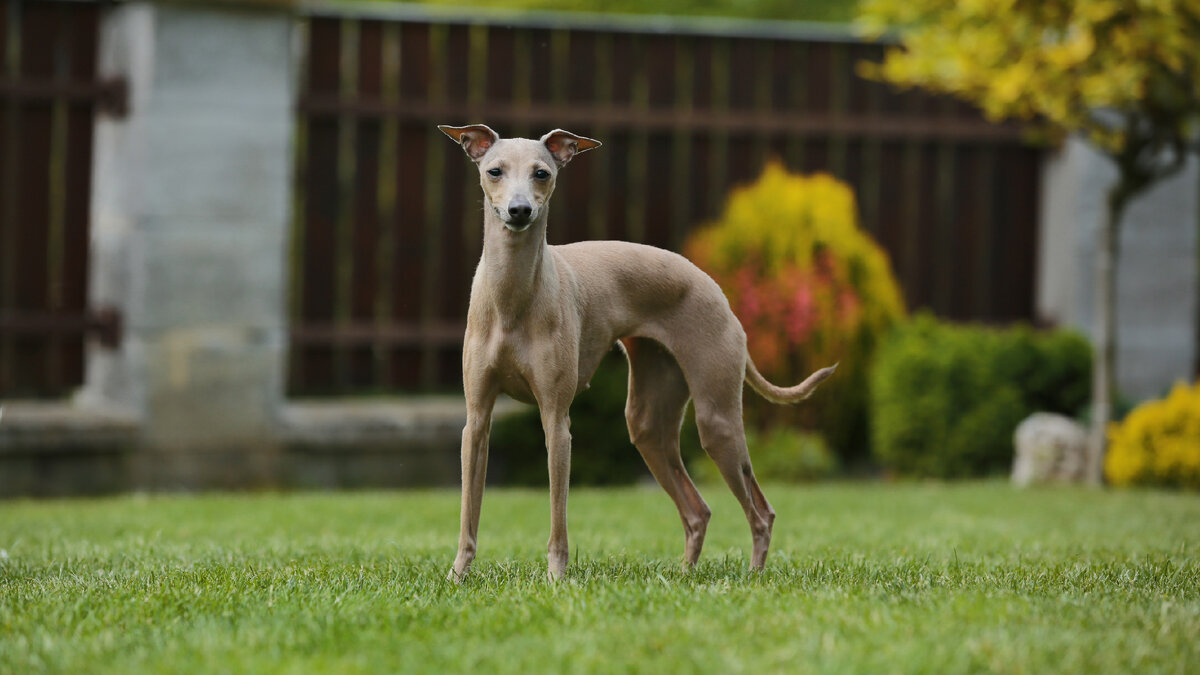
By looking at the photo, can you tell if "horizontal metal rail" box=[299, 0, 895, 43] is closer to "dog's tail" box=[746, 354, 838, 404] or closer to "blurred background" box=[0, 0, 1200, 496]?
"blurred background" box=[0, 0, 1200, 496]

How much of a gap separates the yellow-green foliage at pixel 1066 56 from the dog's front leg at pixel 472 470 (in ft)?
19.4

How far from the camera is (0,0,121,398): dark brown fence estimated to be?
10047mm

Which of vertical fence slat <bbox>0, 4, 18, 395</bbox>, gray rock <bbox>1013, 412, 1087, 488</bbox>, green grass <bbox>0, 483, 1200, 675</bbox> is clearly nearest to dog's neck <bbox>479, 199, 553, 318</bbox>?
green grass <bbox>0, 483, 1200, 675</bbox>

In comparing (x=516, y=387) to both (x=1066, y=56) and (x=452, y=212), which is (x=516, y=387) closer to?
(x=1066, y=56)

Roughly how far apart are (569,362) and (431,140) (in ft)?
22.3

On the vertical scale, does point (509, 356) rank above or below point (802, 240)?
below

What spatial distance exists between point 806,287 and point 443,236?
3.12 m

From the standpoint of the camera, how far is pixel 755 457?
35.2 ft

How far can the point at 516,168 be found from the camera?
4469 mm

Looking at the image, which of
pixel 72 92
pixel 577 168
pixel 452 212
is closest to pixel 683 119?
pixel 577 168

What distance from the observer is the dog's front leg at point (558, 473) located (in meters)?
4.64

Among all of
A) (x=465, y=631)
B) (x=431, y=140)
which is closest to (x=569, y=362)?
(x=465, y=631)

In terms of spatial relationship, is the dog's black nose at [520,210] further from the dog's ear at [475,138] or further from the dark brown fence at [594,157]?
the dark brown fence at [594,157]

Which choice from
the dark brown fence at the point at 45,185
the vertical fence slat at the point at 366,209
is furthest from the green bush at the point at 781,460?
the dark brown fence at the point at 45,185
